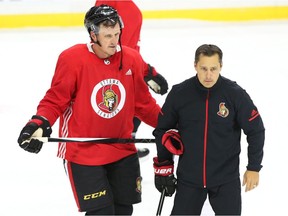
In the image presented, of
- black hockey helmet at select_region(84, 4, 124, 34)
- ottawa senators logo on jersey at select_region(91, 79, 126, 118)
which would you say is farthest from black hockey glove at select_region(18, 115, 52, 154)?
black hockey helmet at select_region(84, 4, 124, 34)

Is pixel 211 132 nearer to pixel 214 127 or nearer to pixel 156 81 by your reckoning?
pixel 214 127

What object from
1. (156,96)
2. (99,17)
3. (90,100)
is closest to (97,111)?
(90,100)

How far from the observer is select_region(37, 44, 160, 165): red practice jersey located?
243 cm

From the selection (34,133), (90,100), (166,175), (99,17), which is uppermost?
(99,17)

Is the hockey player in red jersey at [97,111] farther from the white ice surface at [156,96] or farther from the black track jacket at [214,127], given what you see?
the white ice surface at [156,96]

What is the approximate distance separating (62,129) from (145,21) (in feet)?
17.7

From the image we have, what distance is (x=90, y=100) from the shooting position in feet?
8.04

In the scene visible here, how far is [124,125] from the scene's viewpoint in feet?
8.38

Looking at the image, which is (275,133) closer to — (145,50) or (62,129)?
(62,129)

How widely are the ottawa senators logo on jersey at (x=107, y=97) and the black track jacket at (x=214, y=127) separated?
221 millimetres

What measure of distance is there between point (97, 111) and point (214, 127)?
1.49 ft

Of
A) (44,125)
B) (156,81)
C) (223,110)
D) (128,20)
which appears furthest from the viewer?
(128,20)

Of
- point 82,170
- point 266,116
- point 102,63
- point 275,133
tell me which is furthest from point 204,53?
point 266,116

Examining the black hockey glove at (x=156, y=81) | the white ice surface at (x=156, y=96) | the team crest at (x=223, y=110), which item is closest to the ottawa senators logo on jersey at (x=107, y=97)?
the team crest at (x=223, y=110)
